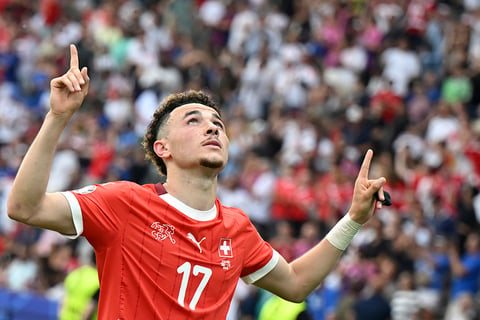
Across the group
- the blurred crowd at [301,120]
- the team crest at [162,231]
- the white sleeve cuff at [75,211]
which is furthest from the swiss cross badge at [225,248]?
the blurred crowd at [301,120]

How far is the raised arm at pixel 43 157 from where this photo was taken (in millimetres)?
4281

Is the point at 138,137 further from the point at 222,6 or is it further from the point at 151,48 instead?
the point at 222,6

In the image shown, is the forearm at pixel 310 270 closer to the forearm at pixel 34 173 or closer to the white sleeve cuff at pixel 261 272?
the white sleeve cuff at pixel 261 272

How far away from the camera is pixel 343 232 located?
17.7 ft

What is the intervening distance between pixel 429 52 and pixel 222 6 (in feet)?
16.8

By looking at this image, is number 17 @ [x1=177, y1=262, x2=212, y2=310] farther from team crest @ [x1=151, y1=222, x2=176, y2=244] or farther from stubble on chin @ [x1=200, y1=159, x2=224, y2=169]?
stubble on chin @ [x1=200, y1=159, x2=224, y2=169]

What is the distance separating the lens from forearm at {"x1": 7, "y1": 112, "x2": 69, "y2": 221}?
168 inches

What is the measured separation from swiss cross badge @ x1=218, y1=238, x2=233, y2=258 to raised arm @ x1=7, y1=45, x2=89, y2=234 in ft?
3.30

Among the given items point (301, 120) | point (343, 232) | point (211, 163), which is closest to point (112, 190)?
point (211, 163)

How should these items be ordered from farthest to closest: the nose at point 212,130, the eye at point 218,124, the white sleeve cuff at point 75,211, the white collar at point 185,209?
1. the eye at point 218,124
2. the nose at point 212,130
3. the white collar at point 185,209
4. the white sleeve cuff at point 75,211

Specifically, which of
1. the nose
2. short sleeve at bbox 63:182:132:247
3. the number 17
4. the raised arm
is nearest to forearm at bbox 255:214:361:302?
the number 17

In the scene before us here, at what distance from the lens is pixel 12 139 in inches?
701

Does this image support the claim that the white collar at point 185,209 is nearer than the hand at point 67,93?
No

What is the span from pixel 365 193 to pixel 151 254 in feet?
3.99
